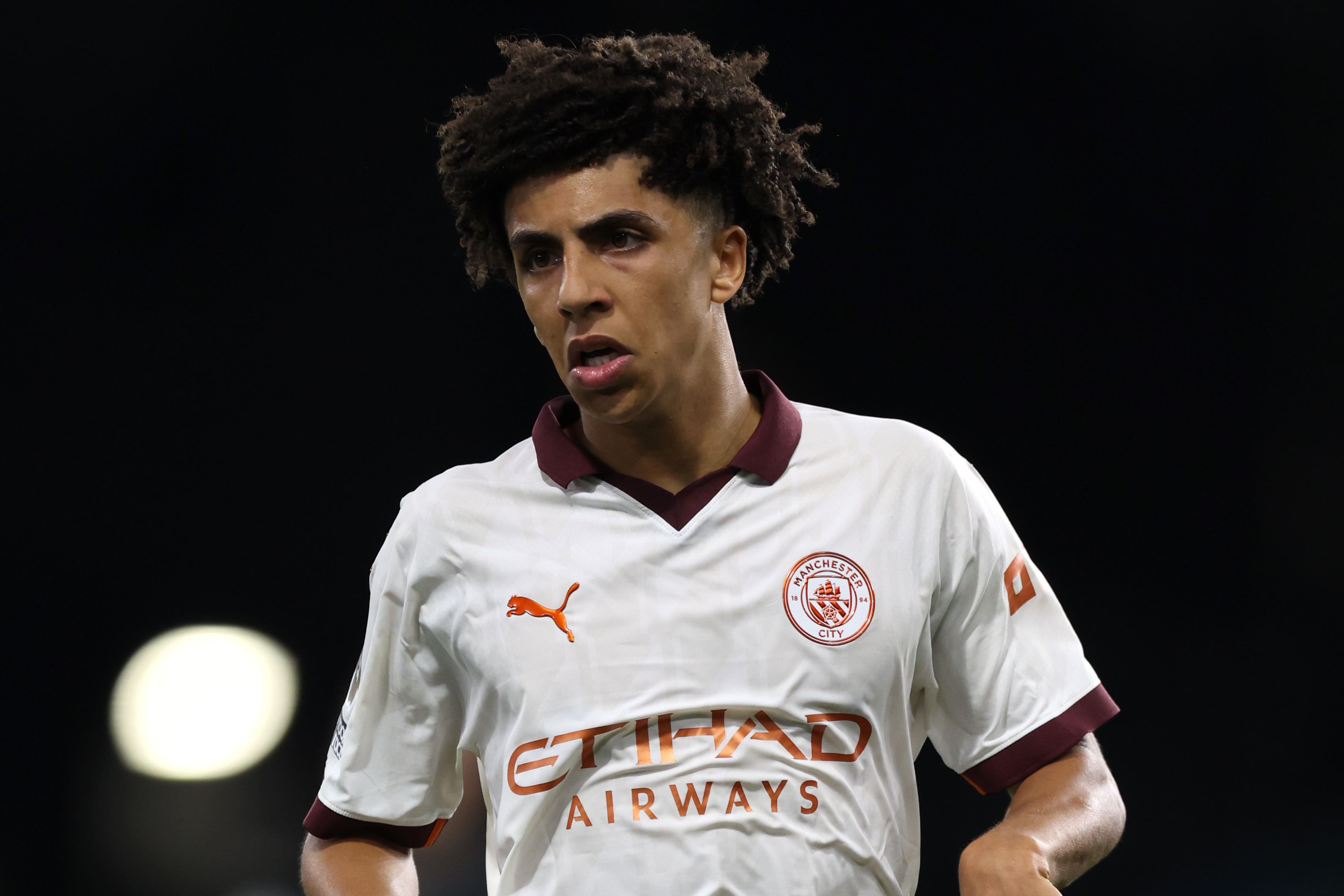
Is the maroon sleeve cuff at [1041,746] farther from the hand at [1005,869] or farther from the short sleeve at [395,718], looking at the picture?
the short sleeve at [395,718]

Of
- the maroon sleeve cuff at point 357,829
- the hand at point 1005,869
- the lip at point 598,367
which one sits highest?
the lip at point 598,367

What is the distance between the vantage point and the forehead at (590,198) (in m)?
1.30

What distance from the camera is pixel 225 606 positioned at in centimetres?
260

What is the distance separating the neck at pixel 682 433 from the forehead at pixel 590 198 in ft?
0.51

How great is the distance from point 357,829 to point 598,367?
21.3 inches

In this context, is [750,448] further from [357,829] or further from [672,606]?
[357,829]

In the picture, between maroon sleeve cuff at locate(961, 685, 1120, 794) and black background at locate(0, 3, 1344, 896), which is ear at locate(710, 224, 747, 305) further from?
black background at locate(0, 3, 1344, 896)

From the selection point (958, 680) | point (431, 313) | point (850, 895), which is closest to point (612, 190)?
point (958, 680)

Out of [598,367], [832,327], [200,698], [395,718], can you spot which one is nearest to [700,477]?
[598,367]

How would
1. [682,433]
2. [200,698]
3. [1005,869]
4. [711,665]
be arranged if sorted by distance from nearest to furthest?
[1005,869], [711,665], [682,433], [200,698]

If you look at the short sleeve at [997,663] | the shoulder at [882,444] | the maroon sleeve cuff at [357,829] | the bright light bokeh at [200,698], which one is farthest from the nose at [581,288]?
the bright light bokeh at [200,698]

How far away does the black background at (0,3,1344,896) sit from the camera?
260 centimetres

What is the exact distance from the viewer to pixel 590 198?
1304 millimetres

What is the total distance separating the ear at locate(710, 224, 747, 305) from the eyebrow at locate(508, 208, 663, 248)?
104 millimetres
